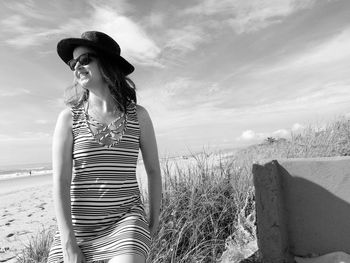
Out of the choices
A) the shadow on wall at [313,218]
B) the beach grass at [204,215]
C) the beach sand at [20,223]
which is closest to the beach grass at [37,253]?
the beach grass at [204,215]

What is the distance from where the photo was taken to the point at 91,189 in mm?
2027

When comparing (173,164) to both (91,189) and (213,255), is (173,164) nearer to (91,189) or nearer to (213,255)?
(213,255)

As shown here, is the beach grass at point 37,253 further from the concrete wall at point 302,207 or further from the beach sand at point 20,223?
the concrete wall at point 302,207

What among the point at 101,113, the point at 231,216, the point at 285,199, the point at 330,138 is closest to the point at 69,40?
the point at 101,113

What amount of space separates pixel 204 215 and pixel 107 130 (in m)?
1.83

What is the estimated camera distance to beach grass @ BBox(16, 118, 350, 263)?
10.7 ft

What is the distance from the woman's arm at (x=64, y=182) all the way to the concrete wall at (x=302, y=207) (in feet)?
5.34

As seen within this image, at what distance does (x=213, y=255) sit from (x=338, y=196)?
49.1 inches

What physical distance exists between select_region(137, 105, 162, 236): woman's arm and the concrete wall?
1059 mm

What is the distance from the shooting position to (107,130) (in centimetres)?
215

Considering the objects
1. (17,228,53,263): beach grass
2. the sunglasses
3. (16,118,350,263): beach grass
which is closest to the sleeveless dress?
the sunglasses

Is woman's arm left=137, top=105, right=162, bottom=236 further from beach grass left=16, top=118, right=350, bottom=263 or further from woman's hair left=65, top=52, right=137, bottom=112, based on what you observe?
beach grass left=16, top=118, right=350, bottom=263

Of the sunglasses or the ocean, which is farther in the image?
the ocean

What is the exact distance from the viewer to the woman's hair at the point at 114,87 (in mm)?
2219
